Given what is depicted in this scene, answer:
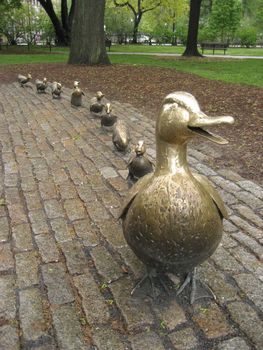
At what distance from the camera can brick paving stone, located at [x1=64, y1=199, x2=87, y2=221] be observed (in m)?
4.74

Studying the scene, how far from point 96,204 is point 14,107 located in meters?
6.31

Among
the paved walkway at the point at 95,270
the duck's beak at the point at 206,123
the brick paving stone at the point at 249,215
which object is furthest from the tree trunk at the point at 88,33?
the duck's beak at the point at 206,123

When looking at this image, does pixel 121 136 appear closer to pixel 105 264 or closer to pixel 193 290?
pixel 105 264

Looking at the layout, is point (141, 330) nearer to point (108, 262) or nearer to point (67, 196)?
point (108, 262)

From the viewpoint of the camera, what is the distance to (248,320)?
310 centimetres

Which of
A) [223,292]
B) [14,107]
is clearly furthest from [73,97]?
[223,292]

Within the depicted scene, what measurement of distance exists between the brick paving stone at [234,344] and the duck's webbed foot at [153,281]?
617mm

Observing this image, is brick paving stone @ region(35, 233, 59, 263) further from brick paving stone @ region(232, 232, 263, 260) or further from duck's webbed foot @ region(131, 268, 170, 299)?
brick paving stone @ region(232, 232, 263, 260)

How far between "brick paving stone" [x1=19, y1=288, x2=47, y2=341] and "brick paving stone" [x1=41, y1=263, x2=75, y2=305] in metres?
0.11

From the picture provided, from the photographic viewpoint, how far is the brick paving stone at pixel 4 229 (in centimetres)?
427

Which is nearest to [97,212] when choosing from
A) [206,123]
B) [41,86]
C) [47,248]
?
[47,248]

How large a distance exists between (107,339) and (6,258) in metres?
1.45

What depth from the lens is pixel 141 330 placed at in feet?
9.84

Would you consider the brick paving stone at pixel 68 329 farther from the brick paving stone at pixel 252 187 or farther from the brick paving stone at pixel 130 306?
the brick paving stone at pixel 252 187
